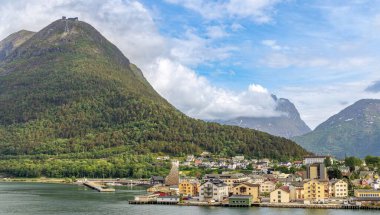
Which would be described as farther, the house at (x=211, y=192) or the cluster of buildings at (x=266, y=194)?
the house at (x=211, y=192)

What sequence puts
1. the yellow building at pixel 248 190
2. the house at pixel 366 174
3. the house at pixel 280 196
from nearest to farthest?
the house at pixel 280 196, the yellow building at pixel 248 190, the house at pixel 366 174

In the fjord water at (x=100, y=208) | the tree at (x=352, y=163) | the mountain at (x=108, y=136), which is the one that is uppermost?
the mountain at (x=108, y=136)

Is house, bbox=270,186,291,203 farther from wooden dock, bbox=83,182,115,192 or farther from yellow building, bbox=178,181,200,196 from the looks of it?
wooden dock, bbox=83,182,115,192

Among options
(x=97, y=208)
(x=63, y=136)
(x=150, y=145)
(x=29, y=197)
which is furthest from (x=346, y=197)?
(x=63, y=136)

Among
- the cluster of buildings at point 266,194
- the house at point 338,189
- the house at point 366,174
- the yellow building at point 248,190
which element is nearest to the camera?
the cluster of buildings at point 266,194

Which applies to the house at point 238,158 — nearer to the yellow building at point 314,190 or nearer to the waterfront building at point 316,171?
the waterfront building at point 316,171

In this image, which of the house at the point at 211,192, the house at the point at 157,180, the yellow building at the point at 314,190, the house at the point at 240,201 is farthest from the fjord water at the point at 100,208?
the house at the point at 157,180
